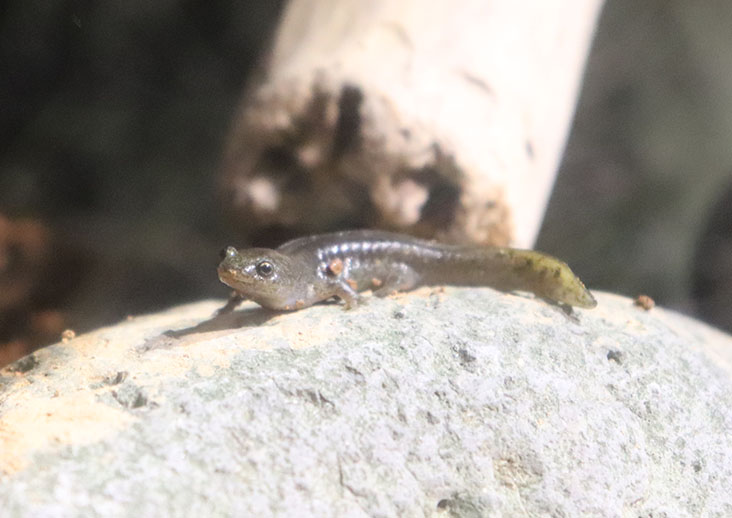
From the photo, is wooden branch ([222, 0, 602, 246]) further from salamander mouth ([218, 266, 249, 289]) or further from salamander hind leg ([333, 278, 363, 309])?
salamander mouth ([218, 266, 249, 289])

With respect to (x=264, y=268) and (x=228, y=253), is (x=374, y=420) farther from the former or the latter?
(x=228, y=253)

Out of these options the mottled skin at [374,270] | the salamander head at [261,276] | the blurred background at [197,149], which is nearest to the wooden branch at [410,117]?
the mottled skin at [374,270]

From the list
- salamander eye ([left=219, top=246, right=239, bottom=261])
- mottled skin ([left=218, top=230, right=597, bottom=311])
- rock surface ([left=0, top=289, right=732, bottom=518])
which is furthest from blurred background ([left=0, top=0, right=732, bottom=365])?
rock surface ([left=0, top=289, right=732, bottom=518])

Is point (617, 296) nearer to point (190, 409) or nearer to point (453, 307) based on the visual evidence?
point (453, 307)

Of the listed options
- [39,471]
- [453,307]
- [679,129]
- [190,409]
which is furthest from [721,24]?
[39,471]

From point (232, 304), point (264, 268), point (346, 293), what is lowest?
point (232, 304)

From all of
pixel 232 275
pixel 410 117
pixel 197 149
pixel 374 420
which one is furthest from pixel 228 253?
pixel 197 149

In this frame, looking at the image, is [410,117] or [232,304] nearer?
[410,117]
